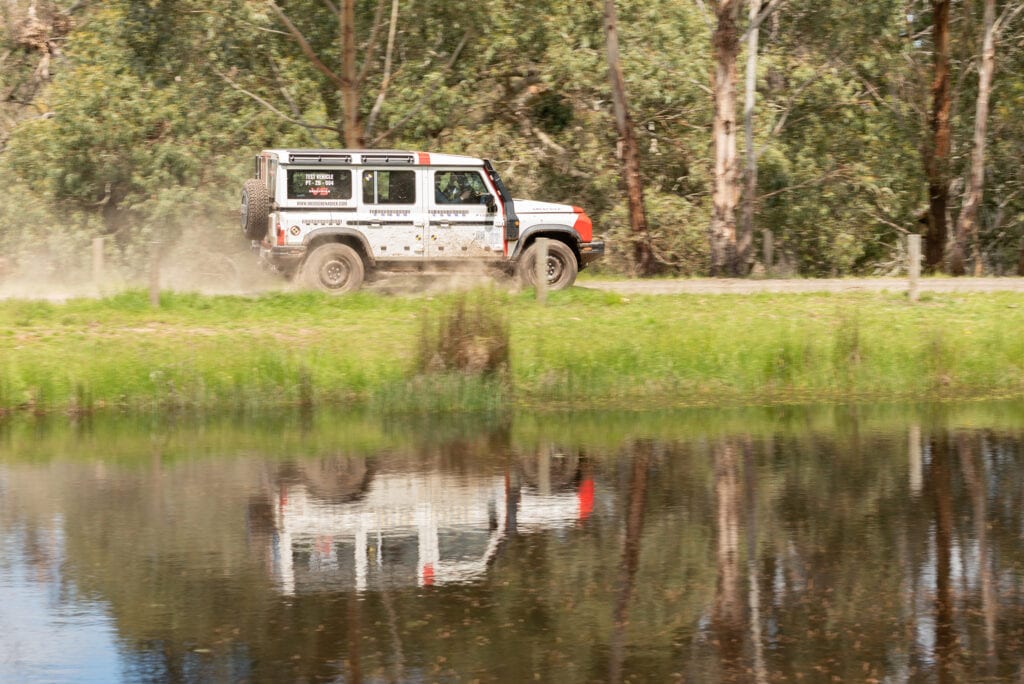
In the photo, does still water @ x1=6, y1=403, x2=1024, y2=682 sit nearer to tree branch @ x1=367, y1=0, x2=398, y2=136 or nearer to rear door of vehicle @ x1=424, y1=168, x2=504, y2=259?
rear door of vehicle @ x1=424, y1=168, x2=504, y2=259

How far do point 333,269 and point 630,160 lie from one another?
871cm

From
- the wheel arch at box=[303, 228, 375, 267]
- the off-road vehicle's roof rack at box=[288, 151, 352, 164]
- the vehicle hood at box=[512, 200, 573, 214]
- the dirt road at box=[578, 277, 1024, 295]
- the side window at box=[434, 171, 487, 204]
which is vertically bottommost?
the dirt road at box=[578, 277, 1024, 295]

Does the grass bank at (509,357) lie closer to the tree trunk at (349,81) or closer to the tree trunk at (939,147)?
the tree trunk at (349,81)

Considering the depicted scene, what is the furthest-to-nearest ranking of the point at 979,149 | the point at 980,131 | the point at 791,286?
1. the point at 979,149
2. the point at 980,131
3. the point at 791,286

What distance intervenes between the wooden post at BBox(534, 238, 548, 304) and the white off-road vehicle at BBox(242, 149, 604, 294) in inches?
70.1

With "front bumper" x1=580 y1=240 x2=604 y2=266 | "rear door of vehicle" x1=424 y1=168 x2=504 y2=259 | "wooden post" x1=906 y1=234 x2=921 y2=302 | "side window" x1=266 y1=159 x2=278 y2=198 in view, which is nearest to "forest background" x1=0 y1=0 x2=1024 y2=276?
"front bumper" x1=580 y1=240 x2=604 y2=266

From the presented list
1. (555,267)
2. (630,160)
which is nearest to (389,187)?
(555,267)

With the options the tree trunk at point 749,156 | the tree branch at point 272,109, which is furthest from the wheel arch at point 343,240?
the tree trunk at point 749,156

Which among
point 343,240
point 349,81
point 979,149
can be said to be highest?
point 349,81

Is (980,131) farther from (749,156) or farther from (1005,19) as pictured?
(749,156)

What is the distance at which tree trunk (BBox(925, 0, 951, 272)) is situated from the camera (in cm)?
3422

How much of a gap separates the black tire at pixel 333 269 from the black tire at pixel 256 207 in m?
0.88

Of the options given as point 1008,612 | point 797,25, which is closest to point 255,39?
point 797,25

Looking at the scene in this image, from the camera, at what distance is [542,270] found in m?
20.3
